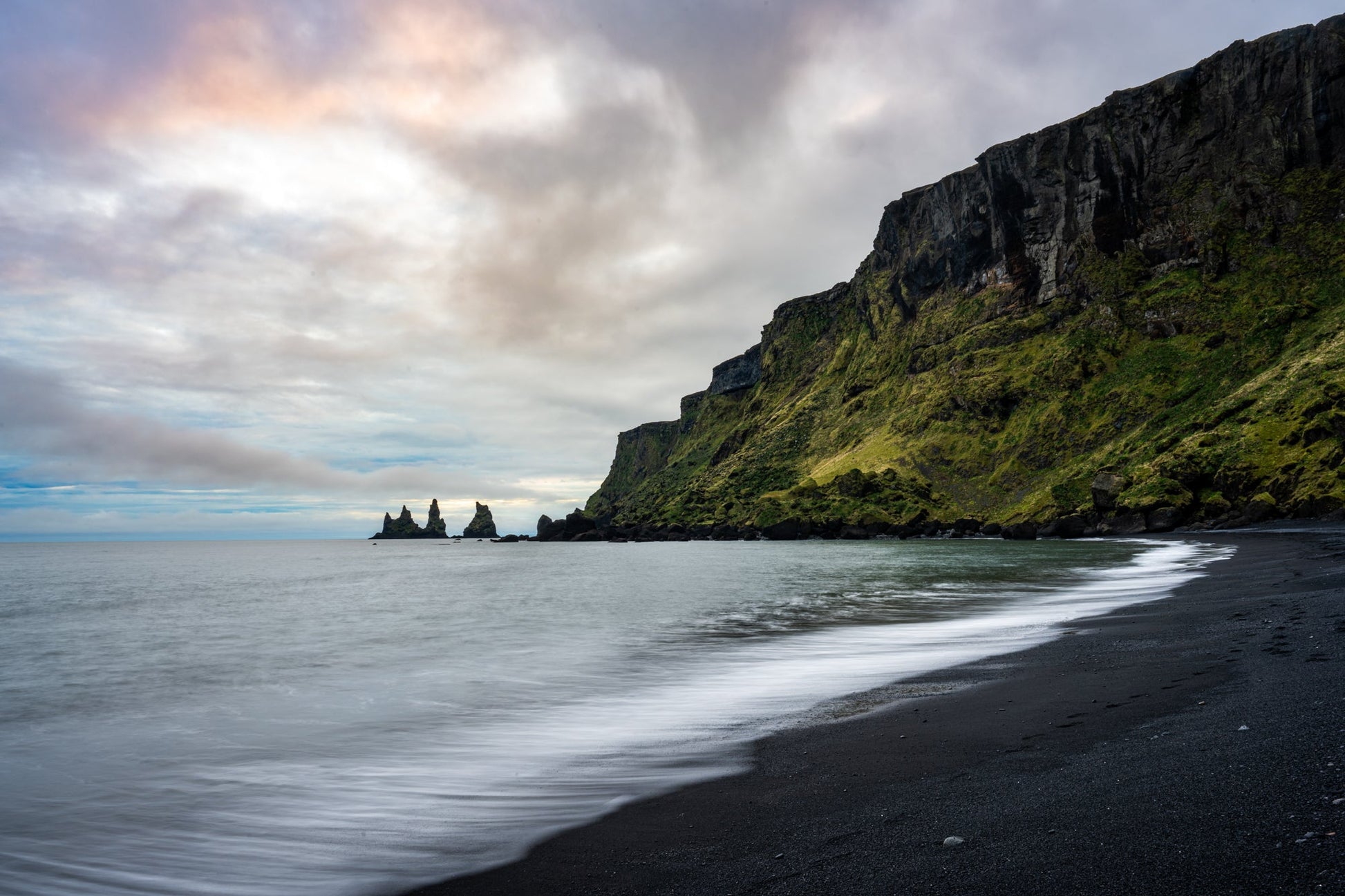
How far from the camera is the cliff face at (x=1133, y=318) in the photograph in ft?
268

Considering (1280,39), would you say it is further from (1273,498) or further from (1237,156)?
(1273,498)

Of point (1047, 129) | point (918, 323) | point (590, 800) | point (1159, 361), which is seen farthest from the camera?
point (918, 323)

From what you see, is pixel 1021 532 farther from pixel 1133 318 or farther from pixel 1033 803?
pixel 1033 803

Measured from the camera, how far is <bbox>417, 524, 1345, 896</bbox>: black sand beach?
392 centimetres

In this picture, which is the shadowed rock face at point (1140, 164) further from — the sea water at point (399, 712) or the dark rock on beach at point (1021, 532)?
the sea water at point (399, 712)

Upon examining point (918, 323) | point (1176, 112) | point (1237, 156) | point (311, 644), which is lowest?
point (311, 644)

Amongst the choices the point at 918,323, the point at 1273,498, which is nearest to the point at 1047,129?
the point at 918,323

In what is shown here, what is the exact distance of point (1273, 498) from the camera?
6178 cm

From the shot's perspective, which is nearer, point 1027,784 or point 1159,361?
point 1027,784

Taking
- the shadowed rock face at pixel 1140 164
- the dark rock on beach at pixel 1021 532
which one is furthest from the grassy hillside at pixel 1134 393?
the dark rock on beach at pixel 1021 532

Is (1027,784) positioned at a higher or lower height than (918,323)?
lower

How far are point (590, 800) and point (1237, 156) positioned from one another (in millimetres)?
156396

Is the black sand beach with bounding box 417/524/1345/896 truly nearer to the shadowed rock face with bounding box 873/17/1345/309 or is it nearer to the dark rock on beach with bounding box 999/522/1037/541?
the dark rock on beach with bounding box 999/522/1037/541

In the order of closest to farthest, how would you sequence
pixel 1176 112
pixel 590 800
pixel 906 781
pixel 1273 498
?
pixel 906 781 → pixel 590 800 → pixel 1273 498 → pixel 1176 112
